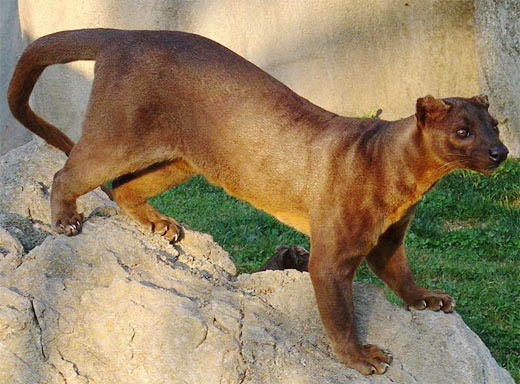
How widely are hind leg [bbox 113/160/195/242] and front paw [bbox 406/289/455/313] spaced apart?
1564 mm

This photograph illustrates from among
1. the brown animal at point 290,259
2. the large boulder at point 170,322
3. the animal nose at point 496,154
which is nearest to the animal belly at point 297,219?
the large boulder at point 170,322

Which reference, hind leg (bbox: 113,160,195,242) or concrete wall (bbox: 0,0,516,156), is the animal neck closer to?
hind leg (bbox: 113,160,195,242)

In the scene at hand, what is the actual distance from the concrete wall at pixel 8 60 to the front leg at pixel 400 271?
7223 mm

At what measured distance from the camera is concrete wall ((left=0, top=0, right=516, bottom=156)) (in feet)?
30.0

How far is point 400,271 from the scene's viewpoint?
16.8ft

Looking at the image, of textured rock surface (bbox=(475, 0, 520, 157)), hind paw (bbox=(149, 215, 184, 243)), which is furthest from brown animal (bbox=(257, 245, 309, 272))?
textured rock surface (bbox=(475, 0, 520, 157))

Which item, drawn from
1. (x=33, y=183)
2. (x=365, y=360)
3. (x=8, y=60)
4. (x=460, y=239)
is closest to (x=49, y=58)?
(x=33, y=183)

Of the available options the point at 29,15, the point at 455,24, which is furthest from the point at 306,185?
the point at 29,15

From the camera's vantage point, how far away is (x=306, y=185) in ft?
16.6

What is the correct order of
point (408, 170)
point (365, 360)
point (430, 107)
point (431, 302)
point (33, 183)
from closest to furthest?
point (365, 360) < point (430, 107) < point (408, 170) < point (431, 302) < point (33, 183)

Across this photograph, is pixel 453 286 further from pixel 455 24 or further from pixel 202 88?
pixel 455 24

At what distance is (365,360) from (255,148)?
148cm

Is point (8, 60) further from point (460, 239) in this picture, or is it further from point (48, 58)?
point (460, 239)

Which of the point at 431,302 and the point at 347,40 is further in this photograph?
the point at 347,40
